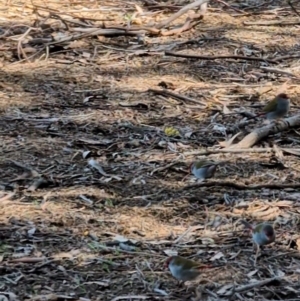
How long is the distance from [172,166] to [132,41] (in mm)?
2810

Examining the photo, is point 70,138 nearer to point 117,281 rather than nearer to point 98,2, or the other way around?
point 117,281

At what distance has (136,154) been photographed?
4930 mm

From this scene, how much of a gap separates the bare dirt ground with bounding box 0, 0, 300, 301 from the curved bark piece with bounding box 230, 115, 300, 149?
4 centimetres

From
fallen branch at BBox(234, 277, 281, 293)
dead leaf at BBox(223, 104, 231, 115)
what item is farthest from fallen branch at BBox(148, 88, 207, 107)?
fallen branch at BBox(234, 277, 281, 293)

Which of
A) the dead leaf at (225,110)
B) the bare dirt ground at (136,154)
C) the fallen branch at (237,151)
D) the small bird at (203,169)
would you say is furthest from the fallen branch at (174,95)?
the small bird at (203,169)

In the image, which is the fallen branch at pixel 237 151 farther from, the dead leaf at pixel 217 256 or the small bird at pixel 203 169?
the dead leaf at pixel 217 256

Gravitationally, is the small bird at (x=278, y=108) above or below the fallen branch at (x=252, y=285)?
below

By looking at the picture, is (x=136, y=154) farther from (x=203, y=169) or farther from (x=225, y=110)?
(x=225, y=110)

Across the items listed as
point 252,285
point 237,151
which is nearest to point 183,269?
point 252,285

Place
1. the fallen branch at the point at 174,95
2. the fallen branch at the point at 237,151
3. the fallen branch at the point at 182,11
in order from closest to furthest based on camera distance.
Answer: the fallen branch at the point at 237,151
the fallen branch at the point at 174,95
the fallen branch at the point at 182,11

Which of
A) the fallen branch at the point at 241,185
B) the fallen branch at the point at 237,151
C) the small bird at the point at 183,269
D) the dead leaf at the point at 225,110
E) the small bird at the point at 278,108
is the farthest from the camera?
the dead leaf at the point at 225,110

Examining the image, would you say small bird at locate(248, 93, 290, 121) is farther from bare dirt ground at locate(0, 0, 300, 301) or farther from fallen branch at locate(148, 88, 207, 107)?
fallen branch at locate(148, 88, 207, 107)

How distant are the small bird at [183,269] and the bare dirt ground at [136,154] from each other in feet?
0.23

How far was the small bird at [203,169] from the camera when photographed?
4438 mm
